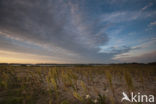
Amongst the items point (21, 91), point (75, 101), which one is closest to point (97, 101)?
point (75, 101)

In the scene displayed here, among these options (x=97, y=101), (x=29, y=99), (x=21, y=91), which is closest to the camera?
(x=97, y=101)

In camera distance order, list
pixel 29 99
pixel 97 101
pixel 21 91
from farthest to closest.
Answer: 1. pixel 21 91
2. pixel 29 99
3. pixel 97 101

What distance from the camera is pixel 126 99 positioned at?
2.01 meters

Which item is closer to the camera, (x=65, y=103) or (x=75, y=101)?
(x=65, y=103)

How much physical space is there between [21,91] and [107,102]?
2737 mm

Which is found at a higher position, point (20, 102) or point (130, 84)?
point (130, 84)

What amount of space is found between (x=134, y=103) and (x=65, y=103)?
65.2 inches

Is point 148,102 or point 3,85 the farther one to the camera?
point 3,85

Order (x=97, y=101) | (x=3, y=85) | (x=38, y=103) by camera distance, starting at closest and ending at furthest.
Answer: (x=97, y=101)
(x=38, y=103)
(x=3, y=85)

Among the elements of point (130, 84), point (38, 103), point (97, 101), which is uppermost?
point (130, 84)

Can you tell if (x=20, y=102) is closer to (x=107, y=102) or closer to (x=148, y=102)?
Answer: (x=107, y=102)

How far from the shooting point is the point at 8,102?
72.9 inches

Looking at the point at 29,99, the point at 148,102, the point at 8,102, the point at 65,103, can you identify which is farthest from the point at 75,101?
the point at 148,102

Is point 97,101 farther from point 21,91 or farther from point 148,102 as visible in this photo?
point 21,91
